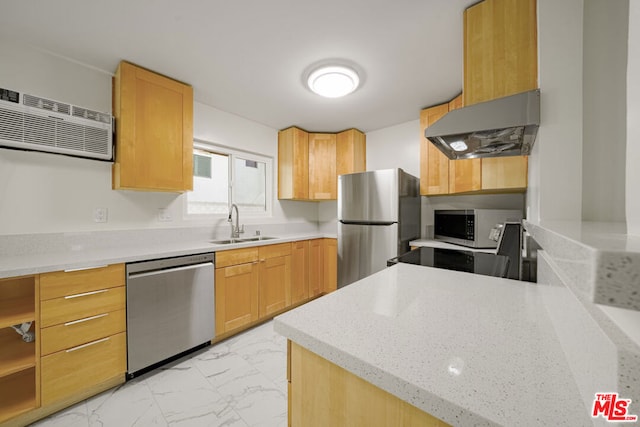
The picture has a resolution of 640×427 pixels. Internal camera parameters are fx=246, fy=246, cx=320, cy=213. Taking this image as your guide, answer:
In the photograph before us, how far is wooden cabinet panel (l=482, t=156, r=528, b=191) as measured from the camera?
1703 mm

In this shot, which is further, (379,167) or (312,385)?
(379,167)

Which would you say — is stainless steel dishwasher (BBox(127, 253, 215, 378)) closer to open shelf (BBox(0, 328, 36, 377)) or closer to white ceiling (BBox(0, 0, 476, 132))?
open shelf (BBox(0, 328, 36, 377))

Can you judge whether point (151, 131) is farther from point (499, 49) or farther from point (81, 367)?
point (499, 49)

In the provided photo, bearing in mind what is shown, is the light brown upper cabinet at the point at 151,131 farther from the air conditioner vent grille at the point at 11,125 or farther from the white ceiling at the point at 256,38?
the air conditioner vent grille at the point at 11,125

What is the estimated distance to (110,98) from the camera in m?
2.03

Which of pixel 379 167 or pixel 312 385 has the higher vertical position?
pixel 379 167

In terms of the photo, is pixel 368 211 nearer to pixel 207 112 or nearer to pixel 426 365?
pixel 207 112

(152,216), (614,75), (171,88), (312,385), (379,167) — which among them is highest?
(171,88)

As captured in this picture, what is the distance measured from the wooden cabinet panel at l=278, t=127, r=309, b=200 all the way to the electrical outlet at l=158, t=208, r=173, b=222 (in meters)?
1.40

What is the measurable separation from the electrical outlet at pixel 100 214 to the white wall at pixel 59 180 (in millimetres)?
25

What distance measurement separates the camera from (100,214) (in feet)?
6.48

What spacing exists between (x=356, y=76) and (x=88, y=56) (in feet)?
6.68

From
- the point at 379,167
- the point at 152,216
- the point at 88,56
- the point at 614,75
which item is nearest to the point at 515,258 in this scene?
the point at 614,75

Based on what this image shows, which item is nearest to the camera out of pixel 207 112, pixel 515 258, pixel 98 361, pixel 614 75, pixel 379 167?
pixel 614 75
